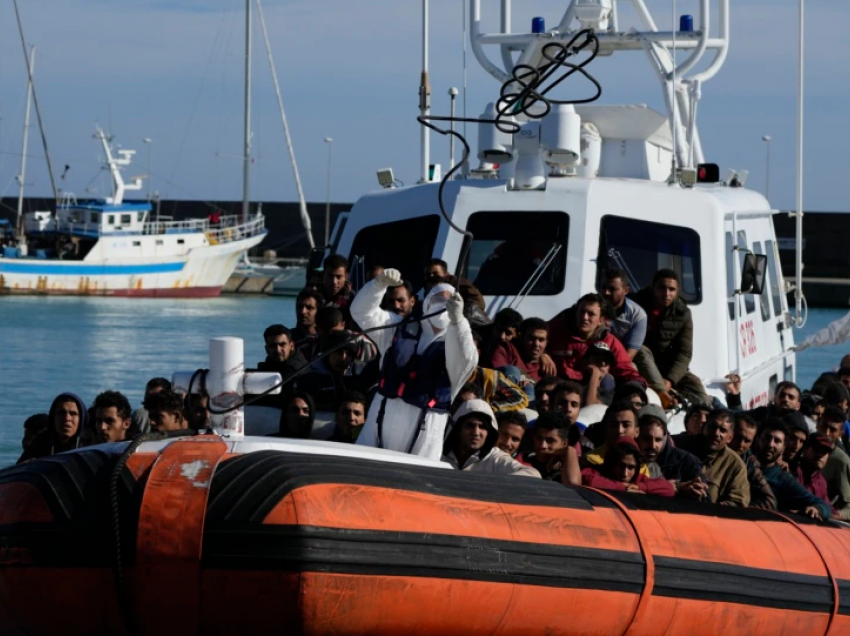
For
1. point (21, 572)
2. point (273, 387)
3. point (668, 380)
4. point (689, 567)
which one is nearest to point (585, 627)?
point (689, 567)

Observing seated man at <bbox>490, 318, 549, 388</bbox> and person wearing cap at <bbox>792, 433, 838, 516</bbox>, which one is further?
person wearing cap at <bbox>792, 433, 838, 516</bbox>

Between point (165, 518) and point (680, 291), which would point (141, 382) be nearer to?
point (680, 291)

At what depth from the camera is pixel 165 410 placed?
23.3 feet

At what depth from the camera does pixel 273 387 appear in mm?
5738

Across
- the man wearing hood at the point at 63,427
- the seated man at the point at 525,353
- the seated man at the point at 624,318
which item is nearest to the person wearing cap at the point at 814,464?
the seated man at the point at 624,318

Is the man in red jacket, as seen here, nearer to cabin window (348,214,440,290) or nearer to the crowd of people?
the crowd of people

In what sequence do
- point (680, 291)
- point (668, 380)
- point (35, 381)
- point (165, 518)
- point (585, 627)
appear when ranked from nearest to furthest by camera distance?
1. point (165, 518)
2. point (585, 627)
3. point (668, 380)
4. point (680, 291)
5. point (35, 381)

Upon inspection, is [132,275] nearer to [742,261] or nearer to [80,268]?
[80,268]

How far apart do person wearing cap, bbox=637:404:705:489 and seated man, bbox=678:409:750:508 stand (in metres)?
0.13

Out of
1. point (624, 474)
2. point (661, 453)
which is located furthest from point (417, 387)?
point (661, 453)

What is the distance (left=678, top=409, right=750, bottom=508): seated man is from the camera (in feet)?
24.1

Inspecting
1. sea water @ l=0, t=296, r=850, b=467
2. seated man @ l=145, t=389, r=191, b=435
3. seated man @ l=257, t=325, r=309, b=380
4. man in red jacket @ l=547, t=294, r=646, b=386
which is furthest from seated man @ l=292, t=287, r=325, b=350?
sea water @ l=0, t=296, r=850, b=467

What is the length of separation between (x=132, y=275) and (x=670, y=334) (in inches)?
1559

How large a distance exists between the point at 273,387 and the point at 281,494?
66 centimetres
